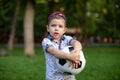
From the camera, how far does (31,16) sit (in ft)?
68.6

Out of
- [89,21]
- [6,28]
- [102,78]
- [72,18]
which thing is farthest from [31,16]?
[6,28]

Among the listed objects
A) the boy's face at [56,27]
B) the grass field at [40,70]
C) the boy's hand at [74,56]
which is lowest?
the grass field at [40,70]

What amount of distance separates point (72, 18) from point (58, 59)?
3666cm

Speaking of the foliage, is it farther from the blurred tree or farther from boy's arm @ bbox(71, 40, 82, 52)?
boy's arm @ bbox(71, 40, 82, 52)

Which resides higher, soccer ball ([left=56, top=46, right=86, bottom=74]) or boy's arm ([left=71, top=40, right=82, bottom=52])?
boy's arm ([left=71, top=40, right=82, bottom=52])

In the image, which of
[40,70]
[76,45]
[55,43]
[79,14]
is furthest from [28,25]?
[76,45]

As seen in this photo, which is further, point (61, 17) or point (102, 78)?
point (102, 78)

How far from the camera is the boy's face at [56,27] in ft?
14.4

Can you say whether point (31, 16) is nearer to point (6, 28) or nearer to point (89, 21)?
point (89, 21)

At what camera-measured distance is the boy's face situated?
4383mm

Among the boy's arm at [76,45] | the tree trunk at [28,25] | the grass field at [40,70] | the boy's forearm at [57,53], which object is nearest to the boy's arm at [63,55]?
the boy's forearm at [57,53]

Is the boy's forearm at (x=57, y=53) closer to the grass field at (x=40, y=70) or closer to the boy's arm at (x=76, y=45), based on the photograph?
the boy's arm at (x=76, y=45)

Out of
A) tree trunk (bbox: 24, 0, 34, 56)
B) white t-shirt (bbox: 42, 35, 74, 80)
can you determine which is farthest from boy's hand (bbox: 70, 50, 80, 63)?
tree trunk (bbox: 24, 0, 34, 56)

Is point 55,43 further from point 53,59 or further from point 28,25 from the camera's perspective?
point 28,25
